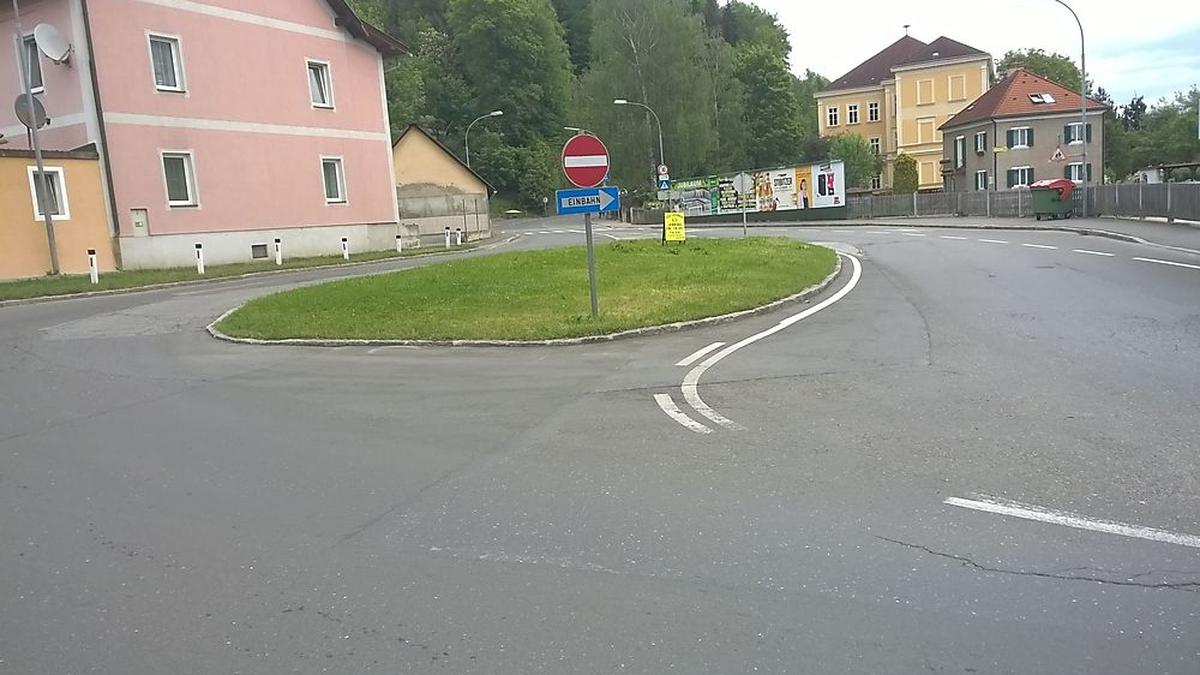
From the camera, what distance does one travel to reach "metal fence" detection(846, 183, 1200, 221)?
3161 cm

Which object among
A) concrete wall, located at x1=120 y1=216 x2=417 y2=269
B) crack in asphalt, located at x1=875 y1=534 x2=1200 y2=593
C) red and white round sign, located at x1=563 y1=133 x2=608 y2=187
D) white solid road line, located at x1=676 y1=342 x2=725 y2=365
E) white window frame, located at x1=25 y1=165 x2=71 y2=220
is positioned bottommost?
crack in asphalt, located at x1=875 y1=534 x2=1200 y2=593

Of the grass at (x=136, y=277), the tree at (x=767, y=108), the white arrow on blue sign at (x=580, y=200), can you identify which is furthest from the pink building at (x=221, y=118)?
the tree at (x=767, y=108)

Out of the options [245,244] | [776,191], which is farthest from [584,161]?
[776,191]

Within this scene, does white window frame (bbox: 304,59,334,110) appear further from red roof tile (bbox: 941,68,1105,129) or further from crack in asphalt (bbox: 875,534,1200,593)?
red roof tile (bbox: 941,68,1105,129)

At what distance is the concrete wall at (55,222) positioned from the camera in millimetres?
23438

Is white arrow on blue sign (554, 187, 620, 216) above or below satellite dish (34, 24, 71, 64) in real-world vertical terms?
below

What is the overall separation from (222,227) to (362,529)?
27689mm

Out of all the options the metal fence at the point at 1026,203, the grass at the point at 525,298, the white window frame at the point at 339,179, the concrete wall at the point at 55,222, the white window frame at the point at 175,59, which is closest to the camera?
the grass at the point at 525,298

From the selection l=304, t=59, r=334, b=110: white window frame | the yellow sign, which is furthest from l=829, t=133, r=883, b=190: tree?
the yellow sign

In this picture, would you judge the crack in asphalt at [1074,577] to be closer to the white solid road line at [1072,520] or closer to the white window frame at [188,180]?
the white solid road line at [1072,520]

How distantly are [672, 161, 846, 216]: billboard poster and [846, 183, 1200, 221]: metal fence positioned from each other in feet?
7.29

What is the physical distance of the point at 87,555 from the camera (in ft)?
15.7

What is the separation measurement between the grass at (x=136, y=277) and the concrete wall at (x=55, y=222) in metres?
0.78

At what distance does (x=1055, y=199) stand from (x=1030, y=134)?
2758 cm
